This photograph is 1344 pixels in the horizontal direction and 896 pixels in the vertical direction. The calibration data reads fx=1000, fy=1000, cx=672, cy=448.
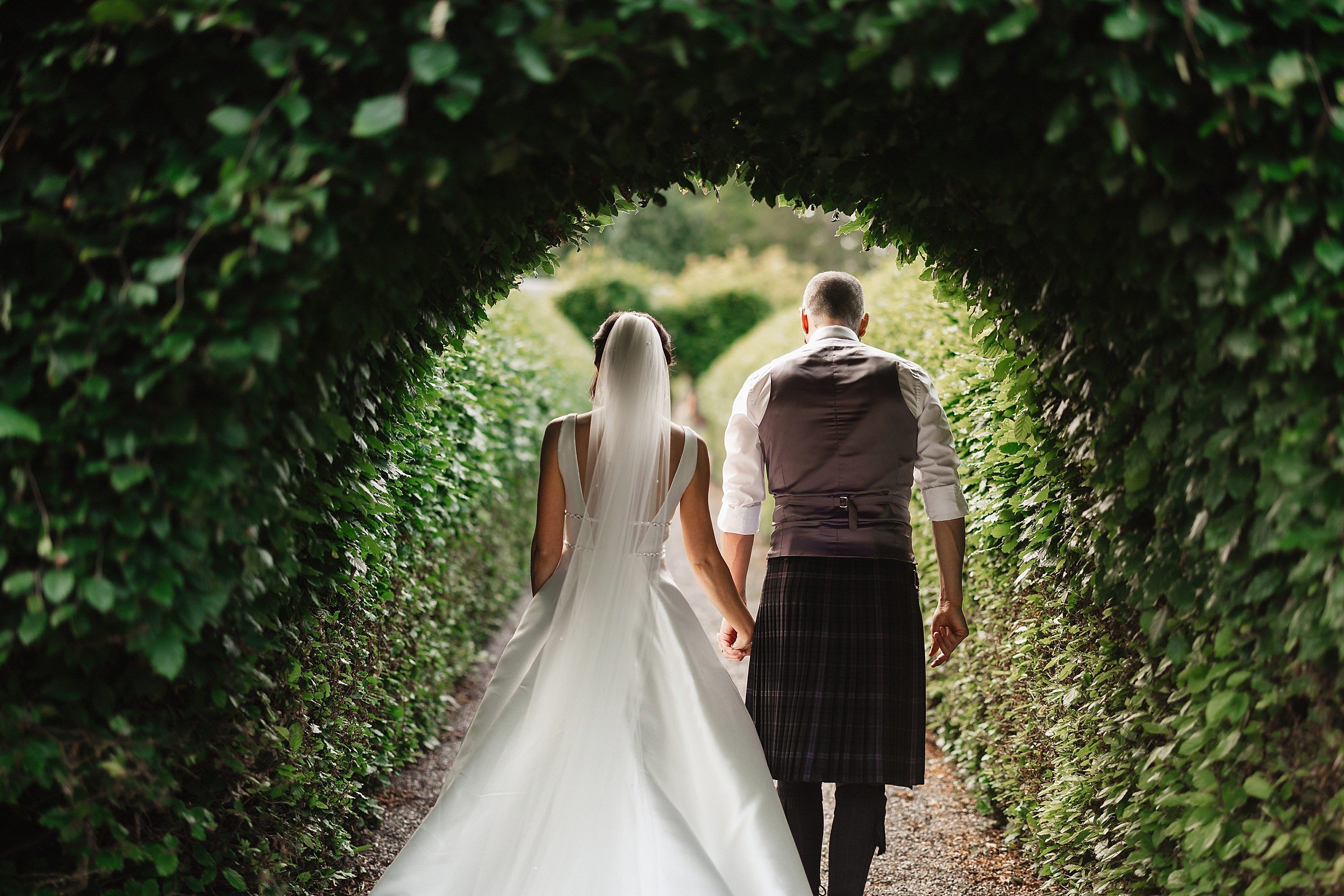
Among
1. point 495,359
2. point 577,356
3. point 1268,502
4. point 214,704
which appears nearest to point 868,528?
point 1268,502

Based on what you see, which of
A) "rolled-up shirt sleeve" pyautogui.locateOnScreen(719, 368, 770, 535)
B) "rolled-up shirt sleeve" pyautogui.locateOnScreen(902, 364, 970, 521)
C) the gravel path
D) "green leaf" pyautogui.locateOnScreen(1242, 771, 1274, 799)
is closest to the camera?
"green leaf" pyautogui.locateOnScreen(1242, 771, 1274, 799)

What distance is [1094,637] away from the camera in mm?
3211

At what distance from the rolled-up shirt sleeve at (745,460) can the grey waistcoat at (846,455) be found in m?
0.13

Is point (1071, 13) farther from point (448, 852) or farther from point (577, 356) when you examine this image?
point (577, 356)

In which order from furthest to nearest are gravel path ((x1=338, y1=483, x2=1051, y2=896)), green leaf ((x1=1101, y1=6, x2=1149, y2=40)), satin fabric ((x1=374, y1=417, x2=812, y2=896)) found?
1. gravel path ((x1=338, y1=483, x2=1051, y2=896))
2. satin fabric ((x1=374, y1=417, x2=812, y2=896))
3. green leaf ((x1=1101, y1=6, x2=1149, y2=40))

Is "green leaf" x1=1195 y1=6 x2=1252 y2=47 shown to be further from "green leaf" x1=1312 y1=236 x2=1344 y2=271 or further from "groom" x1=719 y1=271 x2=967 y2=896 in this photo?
"groom" x1=719 y1=271 x2=967 y2=896

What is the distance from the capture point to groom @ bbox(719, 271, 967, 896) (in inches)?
134

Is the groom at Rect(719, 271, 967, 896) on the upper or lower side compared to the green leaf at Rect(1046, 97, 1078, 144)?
lower

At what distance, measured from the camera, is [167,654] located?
209 centimetres

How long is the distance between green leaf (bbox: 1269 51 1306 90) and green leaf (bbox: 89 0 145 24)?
224 centimetres

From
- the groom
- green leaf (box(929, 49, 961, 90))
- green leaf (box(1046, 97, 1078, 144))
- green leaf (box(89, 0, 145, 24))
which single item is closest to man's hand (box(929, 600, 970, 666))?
the groom

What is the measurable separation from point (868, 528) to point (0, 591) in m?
2.46

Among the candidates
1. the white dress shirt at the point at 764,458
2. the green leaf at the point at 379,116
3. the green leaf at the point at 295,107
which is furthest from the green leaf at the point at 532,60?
the white dress shirt at the point at 764,458

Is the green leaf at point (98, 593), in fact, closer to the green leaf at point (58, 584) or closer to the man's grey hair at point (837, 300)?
the green leaf at point (58, 584)
